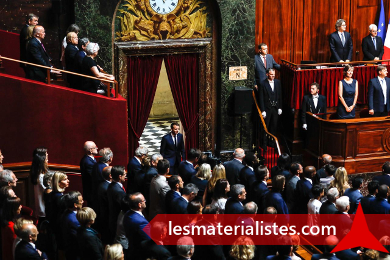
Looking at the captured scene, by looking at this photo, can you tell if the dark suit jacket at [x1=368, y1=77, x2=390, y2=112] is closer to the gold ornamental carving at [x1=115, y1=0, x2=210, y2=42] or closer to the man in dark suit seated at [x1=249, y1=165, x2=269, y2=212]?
the gold ornamental carving at [x1=115, y1=0, x2=210, y2=42]

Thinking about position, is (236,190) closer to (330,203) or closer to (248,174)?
(330,203)

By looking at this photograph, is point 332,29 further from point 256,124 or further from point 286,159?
point 286,159

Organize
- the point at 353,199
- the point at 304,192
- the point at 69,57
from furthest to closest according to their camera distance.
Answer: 1. the point at 69,57
2. the point at 304,192
3. the point at 353,199

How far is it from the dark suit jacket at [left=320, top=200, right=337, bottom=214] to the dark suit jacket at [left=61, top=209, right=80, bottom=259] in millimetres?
2746

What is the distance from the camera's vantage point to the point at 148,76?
11320 millimetres

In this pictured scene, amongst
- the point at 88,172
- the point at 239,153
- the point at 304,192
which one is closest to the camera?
the point at 304,192

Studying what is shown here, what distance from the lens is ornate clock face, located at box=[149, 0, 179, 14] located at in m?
11.1

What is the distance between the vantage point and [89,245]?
20.9 feet

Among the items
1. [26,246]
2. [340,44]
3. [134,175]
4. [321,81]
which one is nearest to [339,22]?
[340,44]

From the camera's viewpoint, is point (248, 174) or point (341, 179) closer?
point (341, 179)

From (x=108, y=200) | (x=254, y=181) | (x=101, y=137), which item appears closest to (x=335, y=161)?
(x=254, y=181)

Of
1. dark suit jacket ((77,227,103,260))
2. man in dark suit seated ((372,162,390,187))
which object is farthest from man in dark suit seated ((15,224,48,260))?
man in dark suit seated ((372,162,390,187))

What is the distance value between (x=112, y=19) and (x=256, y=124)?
3262mm

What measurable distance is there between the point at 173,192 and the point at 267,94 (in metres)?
4.85
